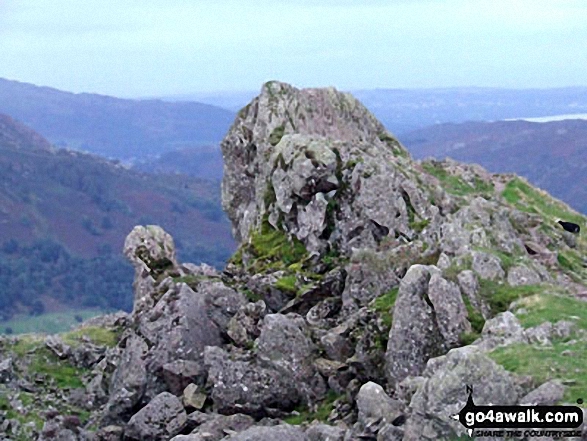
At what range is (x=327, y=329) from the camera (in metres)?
36.4

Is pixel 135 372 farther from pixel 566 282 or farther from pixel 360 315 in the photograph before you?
pixel 566 282

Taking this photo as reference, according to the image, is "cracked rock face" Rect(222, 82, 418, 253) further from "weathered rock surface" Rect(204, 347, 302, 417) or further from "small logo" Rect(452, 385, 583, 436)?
"small logo" Rect(452, 385, 583, 436)

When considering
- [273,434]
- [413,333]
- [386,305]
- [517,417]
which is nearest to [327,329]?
[386,305]

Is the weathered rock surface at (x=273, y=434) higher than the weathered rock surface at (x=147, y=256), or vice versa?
the weathered rock surface at (x=147, y=256)

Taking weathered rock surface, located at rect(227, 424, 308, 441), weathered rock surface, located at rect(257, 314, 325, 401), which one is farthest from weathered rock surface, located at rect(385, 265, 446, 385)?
weathered rock surface, located at rect(227, 424, 308, 441)

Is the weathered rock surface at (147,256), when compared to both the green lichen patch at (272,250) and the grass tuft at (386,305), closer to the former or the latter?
the green lichen patch at (272,250)

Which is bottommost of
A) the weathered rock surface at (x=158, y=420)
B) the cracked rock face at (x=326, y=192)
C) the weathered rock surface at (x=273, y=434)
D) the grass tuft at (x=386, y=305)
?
the weathered rock surface at (x=158, y=420)

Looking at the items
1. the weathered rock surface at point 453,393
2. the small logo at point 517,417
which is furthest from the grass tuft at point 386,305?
the small logo at point 517,417

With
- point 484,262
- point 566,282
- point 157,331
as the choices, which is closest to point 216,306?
point 157,331

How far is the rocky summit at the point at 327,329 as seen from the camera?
26125mm

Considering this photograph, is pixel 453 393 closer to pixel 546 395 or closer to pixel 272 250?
pixel 546 395

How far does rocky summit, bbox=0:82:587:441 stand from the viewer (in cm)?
2612

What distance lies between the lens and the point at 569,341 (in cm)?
2664

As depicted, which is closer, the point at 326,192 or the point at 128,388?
the point at 128,388
